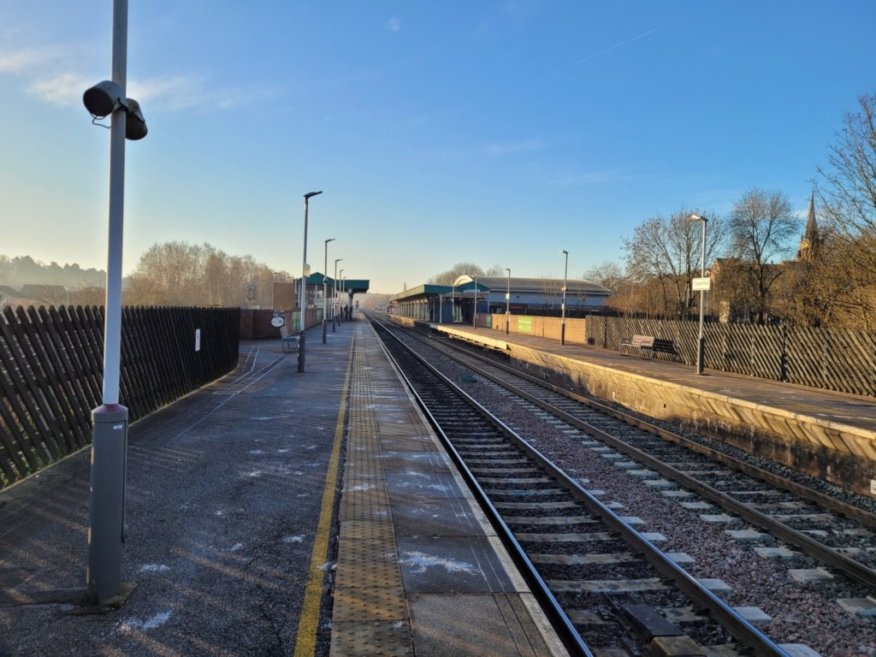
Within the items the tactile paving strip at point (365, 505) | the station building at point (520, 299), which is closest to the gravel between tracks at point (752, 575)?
the tactile paving strip at point (365, 505)

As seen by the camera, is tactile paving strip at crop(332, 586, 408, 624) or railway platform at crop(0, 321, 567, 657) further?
tactile paving strip at crop(332, 586, 408, 624)

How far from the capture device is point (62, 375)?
7.31 metres

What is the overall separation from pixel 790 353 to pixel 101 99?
20.3m

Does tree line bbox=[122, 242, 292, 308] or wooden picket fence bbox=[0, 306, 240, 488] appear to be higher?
tree line bbox=[122, 242, 292, 308]

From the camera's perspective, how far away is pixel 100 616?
12.1 feet

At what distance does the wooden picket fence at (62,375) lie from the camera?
20.4 feet

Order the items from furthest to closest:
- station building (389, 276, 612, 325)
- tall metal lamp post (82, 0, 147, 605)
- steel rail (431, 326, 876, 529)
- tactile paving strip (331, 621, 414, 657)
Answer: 1. station building (389, 276, 612, 325)
2. steel rail (431, 326, 876, 529)
3. tall metal lamp post (82, 0, 147, 605)
4. tactile paving strip (331, 621, 414, 657)

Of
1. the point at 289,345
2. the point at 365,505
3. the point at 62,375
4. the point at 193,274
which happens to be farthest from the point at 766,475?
the point at 193,274

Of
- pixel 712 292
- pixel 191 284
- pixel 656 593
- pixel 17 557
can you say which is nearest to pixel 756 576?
pixel 656 593

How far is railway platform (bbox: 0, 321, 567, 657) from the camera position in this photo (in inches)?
137

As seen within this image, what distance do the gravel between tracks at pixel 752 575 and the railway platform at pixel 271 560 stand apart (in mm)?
2017

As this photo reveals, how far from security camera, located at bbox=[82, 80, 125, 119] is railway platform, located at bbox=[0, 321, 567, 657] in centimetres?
336

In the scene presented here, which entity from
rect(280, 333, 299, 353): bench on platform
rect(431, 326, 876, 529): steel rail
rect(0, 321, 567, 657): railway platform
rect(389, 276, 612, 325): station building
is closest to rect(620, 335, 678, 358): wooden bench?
rect(431, 326, 876, 529): steel rail

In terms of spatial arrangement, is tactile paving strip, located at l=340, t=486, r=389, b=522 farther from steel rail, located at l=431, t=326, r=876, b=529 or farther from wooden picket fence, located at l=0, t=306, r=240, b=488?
steel rail, located at l=431, t=326, r=876, b=529
